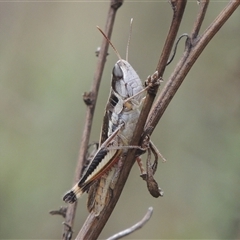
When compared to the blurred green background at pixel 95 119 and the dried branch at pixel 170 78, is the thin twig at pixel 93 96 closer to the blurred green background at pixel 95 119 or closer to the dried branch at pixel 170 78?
the dried branch at pixel 170 78

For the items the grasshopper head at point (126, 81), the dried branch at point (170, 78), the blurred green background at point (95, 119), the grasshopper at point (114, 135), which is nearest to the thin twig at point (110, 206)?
the dried branch at point (170, 78)

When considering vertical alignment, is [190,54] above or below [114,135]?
below

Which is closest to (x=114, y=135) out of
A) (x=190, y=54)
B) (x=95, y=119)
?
(x=190, y=54)

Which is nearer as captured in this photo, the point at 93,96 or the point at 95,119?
the point at 93,96

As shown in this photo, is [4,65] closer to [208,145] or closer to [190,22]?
[190,22]

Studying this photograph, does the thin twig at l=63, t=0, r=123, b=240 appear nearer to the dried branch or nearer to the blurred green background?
the dried branch

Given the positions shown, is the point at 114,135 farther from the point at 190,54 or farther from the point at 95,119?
the point at 95,119

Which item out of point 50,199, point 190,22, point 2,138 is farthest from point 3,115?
point 190,22
